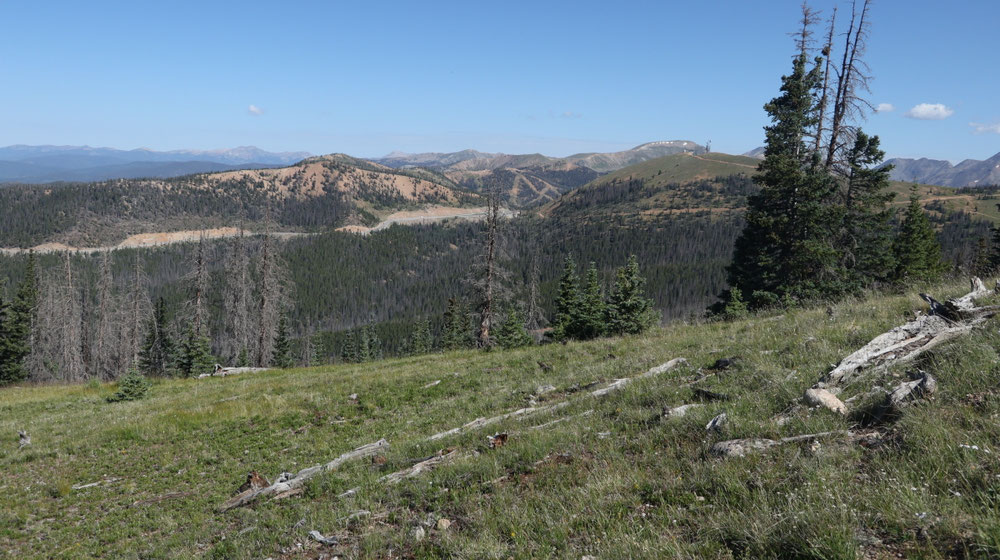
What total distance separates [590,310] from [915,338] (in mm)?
28854

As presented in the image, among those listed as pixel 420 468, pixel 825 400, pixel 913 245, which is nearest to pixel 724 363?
pixel 825 400

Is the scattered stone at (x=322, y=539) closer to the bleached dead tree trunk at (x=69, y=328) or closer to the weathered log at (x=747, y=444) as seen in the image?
the weathered log at (x=747, y=444)

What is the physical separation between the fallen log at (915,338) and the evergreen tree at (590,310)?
2688 centimetres

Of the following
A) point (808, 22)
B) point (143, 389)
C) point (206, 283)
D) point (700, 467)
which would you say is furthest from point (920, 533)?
point (206, 283)

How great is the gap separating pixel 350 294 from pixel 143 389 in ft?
567

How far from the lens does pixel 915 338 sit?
7.90 m

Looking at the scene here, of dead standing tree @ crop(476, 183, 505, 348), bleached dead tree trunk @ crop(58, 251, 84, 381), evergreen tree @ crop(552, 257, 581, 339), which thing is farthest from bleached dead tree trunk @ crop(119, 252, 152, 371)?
evergreen tree @ crop(552, 257, 581, 339)

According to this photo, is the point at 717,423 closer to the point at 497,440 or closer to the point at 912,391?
the point at 912,391

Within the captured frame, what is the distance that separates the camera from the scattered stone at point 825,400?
6.19 m

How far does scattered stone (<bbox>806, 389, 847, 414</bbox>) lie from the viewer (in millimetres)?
6191

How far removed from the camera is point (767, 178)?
1153 inches

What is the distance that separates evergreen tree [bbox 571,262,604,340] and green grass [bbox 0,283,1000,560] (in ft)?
62.0

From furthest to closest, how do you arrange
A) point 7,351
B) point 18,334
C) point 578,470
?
point 18,334 → point 7,351 → point 578,470

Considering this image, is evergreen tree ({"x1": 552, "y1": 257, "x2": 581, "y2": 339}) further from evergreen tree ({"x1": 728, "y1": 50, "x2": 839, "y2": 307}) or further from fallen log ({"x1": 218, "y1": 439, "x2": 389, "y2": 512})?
fallen log ({"x1": 218, "y1": 439, "x2": 389, "y2": 512})
